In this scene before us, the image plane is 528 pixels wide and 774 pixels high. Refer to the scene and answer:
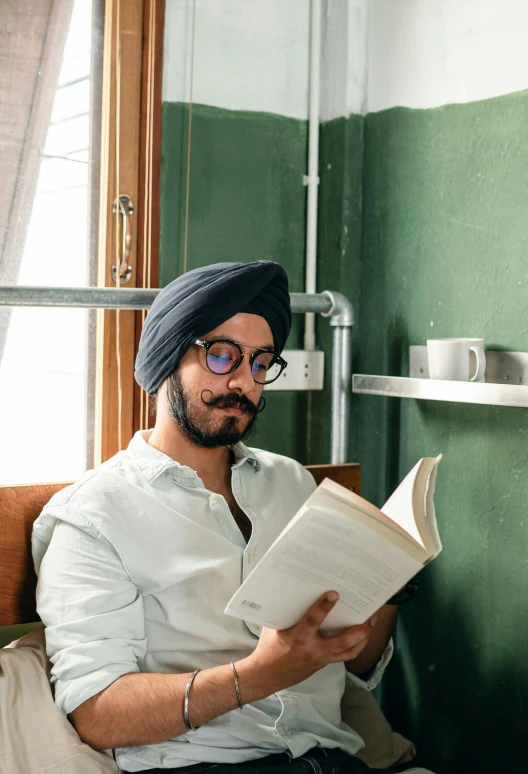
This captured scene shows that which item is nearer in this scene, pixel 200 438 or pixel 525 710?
pixel 200 438

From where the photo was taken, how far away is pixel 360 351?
1.91m

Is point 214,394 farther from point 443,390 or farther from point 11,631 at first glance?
point 11,631

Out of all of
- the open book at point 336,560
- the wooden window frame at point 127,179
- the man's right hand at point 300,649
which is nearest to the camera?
the open book at point 336,560

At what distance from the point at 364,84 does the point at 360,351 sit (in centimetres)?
61

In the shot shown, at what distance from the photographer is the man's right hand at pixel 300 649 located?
1025 millimetres

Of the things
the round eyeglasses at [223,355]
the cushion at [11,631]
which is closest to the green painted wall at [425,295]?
the round eyeglasses at [223,355]

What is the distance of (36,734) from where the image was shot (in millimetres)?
1130

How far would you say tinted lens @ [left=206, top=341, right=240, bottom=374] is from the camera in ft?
4.43

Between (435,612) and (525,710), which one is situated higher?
(435,612)

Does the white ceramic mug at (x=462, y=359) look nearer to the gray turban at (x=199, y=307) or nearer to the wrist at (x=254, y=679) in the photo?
the gray turban at (x=199, y=307)

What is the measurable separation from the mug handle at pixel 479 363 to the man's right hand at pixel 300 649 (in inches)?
22.3

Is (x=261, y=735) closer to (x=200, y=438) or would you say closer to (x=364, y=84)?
(x=200, y=438)

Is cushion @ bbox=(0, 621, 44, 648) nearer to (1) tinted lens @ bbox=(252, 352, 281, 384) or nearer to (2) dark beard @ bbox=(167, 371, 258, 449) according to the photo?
(2) dark beard @ bbox=(167, 371, 258, 449)

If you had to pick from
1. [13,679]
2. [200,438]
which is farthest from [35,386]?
[13,679]
